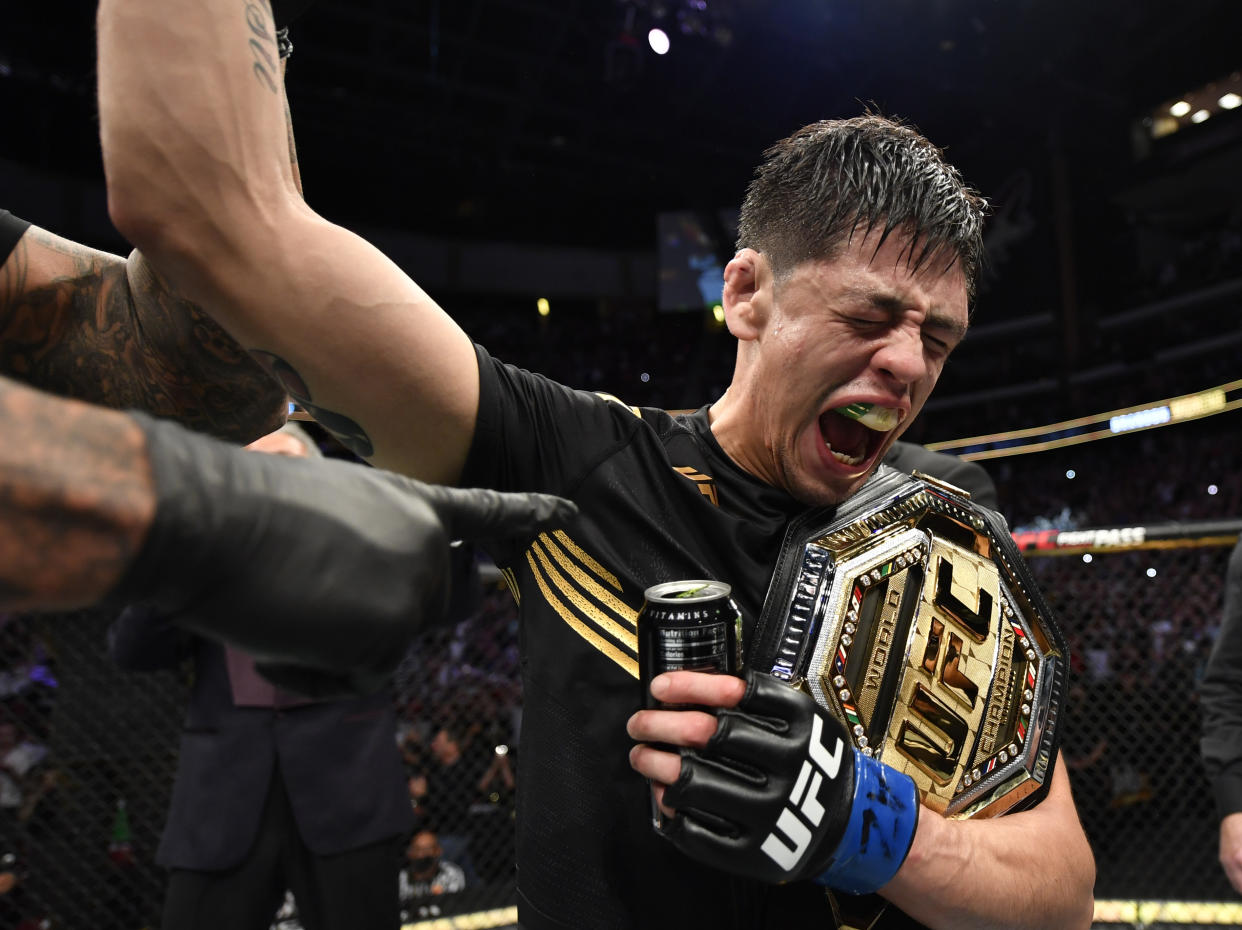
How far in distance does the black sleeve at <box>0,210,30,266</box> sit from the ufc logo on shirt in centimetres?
134

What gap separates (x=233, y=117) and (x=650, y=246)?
1873 cm

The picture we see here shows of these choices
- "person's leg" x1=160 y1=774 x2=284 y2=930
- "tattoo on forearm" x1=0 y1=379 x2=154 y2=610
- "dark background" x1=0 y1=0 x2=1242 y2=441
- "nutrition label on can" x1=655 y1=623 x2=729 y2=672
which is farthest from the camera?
"dark background" x1=0 y1=0 x2=1242 y2=441

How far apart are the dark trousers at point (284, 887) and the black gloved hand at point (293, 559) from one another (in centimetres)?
194

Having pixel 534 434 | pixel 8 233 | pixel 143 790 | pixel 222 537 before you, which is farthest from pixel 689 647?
pixel 143 790

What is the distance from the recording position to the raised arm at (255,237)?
0.79 metres

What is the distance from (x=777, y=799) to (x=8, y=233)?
137cm

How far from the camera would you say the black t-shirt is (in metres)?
1.04

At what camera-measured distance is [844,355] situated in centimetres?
119

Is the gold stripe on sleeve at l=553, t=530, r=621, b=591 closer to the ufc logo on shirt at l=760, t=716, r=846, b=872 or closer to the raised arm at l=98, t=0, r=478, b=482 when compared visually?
the raised arm at l=98, t=0, r=478, b=482

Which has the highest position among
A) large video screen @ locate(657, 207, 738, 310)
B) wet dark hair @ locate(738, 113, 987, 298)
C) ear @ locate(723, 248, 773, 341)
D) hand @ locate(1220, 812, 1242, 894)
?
large video screen @ locate(657, 207, 738, 310)

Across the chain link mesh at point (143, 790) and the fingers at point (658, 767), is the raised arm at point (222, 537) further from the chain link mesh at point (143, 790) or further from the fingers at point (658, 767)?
the chain link mesh at point (143, 790)

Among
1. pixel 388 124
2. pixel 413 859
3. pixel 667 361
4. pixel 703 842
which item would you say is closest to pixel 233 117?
pixel 703 842

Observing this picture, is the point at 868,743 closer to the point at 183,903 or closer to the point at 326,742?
the point at 326,742

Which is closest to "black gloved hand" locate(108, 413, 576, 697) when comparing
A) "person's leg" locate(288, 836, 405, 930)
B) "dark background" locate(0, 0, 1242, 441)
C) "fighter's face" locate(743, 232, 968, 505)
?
"fighter's face" locate(743, 232, 968, 505)
